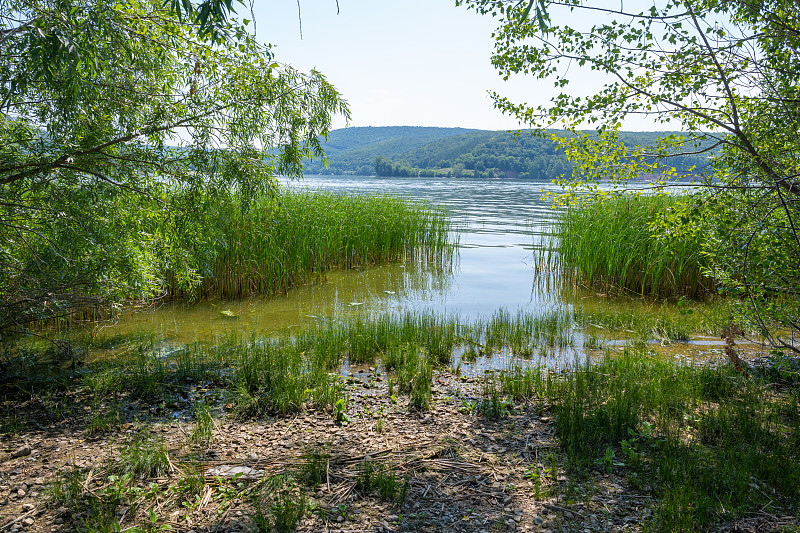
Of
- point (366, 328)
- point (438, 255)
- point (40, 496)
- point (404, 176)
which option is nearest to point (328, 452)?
point (40, 496)

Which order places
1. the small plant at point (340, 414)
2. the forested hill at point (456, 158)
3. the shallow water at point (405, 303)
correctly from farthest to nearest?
the forested hill at point (456, 158)
the shallow water at point (405, 303)
the small plant at point (340, 414)

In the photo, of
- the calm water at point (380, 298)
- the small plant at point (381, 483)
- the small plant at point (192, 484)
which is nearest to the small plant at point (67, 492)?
the small plant at point (192, 484)

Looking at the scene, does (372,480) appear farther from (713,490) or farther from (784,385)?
(784,385)

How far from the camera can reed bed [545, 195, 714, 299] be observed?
11477 millimetres

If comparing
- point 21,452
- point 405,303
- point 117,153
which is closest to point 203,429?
point 21,452

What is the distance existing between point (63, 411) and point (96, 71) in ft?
11.3

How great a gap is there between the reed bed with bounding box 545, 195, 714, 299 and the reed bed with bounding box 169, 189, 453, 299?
5.43 m

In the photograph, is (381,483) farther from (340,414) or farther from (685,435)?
(685,435)

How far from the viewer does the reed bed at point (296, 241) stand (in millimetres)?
9297

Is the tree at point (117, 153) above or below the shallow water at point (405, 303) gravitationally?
above

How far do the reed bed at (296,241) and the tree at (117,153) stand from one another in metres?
0.56

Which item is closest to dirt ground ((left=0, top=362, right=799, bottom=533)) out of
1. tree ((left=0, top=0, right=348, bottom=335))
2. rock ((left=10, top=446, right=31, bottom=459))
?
rock ((left=10, top=446, right=31, bottom=459))

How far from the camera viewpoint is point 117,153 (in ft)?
20.8

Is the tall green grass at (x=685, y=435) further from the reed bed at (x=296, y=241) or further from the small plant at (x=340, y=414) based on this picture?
the reed bed at (x=296, y=241)
